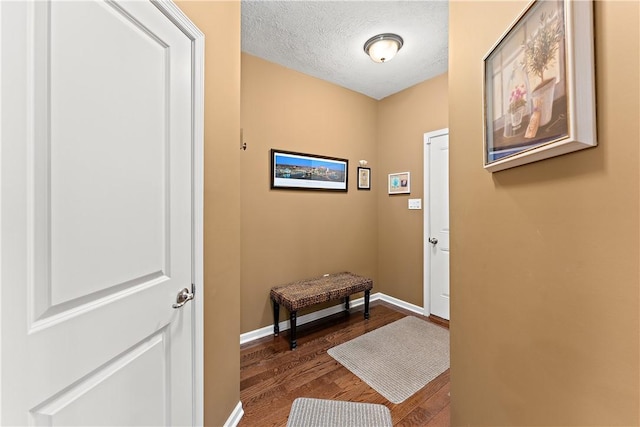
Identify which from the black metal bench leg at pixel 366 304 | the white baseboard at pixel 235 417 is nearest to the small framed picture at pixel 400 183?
the black metal bench leg at pixel 366 304

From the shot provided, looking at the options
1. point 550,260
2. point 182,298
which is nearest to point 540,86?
point 550,260

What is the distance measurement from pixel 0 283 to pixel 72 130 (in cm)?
40

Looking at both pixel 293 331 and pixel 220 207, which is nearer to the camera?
Result: pixel 220 207

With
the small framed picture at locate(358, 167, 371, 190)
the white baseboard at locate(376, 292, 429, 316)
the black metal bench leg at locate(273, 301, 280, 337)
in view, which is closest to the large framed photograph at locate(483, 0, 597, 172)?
the black metal bench leg at locate(273, 301, 280, 337)

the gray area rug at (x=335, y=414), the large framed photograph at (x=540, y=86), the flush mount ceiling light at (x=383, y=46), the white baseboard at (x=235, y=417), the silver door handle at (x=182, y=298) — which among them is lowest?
the gray area rug at (x=335, y=414)

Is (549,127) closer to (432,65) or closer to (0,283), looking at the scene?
(0,283)

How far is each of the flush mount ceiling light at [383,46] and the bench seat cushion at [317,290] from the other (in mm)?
2225

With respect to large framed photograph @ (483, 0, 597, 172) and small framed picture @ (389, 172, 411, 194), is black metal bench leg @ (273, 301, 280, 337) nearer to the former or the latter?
small framed picture @ (389, 172, 411, 194)

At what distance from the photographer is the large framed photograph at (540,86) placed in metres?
0.56

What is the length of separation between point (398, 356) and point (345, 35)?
2.77 m

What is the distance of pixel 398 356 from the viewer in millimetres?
2182

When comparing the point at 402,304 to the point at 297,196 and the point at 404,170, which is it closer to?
the point at 404,170

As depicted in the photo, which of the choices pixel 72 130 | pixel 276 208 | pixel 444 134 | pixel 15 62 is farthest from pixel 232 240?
pixel 444 134

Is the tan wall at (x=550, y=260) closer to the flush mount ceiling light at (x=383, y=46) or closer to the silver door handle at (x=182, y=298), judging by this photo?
the flush mount ceiling light at (x=383, y=46)
